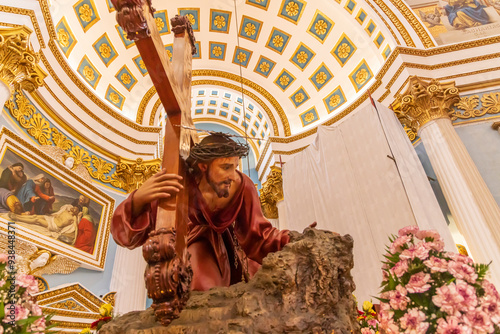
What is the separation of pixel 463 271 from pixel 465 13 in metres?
8.54

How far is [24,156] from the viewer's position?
560 cm

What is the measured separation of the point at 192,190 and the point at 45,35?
5.88m

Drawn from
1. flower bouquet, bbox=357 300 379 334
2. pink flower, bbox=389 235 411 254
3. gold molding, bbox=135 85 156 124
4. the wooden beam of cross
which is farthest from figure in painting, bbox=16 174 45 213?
pink flower, bbox=389 235 411 254

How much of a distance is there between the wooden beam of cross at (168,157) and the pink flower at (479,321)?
1.00 metres

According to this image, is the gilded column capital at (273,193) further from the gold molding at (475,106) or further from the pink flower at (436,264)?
the pink flower at (436,264)

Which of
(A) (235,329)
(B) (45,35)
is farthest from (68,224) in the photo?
(A) (235,329)

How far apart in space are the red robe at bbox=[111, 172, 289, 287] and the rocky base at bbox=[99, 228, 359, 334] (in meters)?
0.40

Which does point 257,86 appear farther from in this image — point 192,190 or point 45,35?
point 192,190

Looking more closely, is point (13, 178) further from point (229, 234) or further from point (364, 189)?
point (364, 189)

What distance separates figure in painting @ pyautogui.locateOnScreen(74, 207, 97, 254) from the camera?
20.8 feet

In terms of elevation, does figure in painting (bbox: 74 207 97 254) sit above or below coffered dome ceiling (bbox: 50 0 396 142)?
below

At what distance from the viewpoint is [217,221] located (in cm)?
170

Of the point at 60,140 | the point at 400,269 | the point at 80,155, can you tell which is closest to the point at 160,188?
the point at 400,269

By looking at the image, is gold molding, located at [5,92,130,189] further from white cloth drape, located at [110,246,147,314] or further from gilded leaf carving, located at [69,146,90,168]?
white cloth drape, located at [110,246,147,314]
